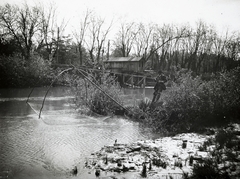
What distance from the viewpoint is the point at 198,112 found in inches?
504

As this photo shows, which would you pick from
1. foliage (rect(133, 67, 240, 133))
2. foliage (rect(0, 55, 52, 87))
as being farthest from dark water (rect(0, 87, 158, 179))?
foliage (rect(0, 55, 52, 87))

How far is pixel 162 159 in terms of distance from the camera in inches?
323

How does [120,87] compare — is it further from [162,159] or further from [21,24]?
[21,24]

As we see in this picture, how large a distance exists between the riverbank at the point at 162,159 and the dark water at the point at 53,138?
2.88 feet

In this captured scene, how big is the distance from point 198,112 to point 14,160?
9.50 m

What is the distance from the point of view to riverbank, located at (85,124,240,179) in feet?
23.1

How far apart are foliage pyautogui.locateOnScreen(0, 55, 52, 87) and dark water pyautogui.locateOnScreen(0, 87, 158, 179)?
1989 cm

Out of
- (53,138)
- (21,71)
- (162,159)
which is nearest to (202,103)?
(162,159)

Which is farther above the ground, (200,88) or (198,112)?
(200,88)

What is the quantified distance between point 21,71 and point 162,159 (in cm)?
3535

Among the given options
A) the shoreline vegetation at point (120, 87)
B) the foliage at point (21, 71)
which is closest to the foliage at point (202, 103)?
the shoreline vegetation at point (120, 87)

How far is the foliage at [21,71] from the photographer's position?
36.4m

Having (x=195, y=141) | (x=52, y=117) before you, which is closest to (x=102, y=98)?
(x=52, y=117)

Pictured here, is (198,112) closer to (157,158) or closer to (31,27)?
(157,158)
